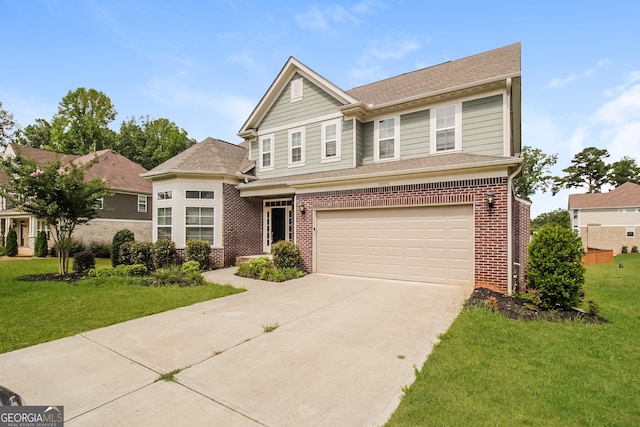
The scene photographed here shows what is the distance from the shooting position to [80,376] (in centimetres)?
366

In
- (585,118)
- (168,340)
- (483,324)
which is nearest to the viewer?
(168,340)

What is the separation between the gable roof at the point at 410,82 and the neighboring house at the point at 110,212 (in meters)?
12.2

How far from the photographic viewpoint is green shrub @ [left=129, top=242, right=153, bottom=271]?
12.3 m

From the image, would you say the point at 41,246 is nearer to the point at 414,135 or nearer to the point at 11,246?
the point at 11,246

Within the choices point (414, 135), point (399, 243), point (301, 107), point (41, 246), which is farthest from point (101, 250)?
point (414, 135)

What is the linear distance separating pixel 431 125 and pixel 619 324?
23.3 ft

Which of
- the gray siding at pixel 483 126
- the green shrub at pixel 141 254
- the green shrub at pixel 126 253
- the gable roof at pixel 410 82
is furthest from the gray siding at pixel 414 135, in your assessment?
the green shrub at pixel 126 253

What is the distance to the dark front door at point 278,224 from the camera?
14.1 m

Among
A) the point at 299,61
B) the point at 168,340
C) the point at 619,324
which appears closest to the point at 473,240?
the point at 619,324

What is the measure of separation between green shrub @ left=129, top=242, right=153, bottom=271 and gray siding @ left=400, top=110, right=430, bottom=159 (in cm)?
1044

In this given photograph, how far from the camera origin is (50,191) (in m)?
10.2

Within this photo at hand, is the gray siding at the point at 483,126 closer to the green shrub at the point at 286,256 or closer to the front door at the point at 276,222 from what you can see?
the green shrub at the point at 286,256

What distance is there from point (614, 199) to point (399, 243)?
1349 inches

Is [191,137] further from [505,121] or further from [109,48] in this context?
[505,121]
